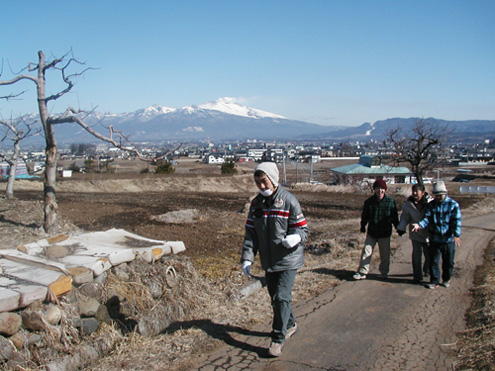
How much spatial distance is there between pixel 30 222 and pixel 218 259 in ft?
17.7

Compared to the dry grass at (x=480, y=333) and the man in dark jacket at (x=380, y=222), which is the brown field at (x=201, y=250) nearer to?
the man in dark jacket at (x=380, y=222)

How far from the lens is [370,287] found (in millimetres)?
6973

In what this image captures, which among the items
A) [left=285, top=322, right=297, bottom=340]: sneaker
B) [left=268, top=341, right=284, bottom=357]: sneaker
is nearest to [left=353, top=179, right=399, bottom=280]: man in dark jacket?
[left=285, top=322, right=297, bottom=340]: sneaker

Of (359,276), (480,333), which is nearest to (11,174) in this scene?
Answer: (359,276)

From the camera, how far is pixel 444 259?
22.8 feet

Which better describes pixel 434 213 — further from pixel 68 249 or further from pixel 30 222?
pixel 30 222

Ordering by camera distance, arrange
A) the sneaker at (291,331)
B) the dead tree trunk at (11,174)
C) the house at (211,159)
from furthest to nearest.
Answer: the house at (211,159)
the dead tree trunk at (11,174)
the sneaker at (291,331)

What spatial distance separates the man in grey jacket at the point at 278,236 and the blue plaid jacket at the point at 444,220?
10.3 feet

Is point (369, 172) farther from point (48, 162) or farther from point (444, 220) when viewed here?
point (444, 220)

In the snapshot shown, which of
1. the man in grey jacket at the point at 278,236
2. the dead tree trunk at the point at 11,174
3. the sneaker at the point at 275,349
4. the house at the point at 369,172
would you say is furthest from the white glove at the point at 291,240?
the house at the point at 369,172

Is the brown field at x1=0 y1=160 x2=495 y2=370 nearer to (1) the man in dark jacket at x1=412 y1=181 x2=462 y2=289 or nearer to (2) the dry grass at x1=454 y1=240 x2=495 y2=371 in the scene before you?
(1) the man in dark jacket at x1=412 y1=181 x2=462 y2=289

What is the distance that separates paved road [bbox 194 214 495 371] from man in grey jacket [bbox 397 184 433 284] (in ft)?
1.03

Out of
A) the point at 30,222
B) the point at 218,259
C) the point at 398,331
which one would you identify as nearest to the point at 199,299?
the point at 398,331

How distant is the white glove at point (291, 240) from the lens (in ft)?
14.8
